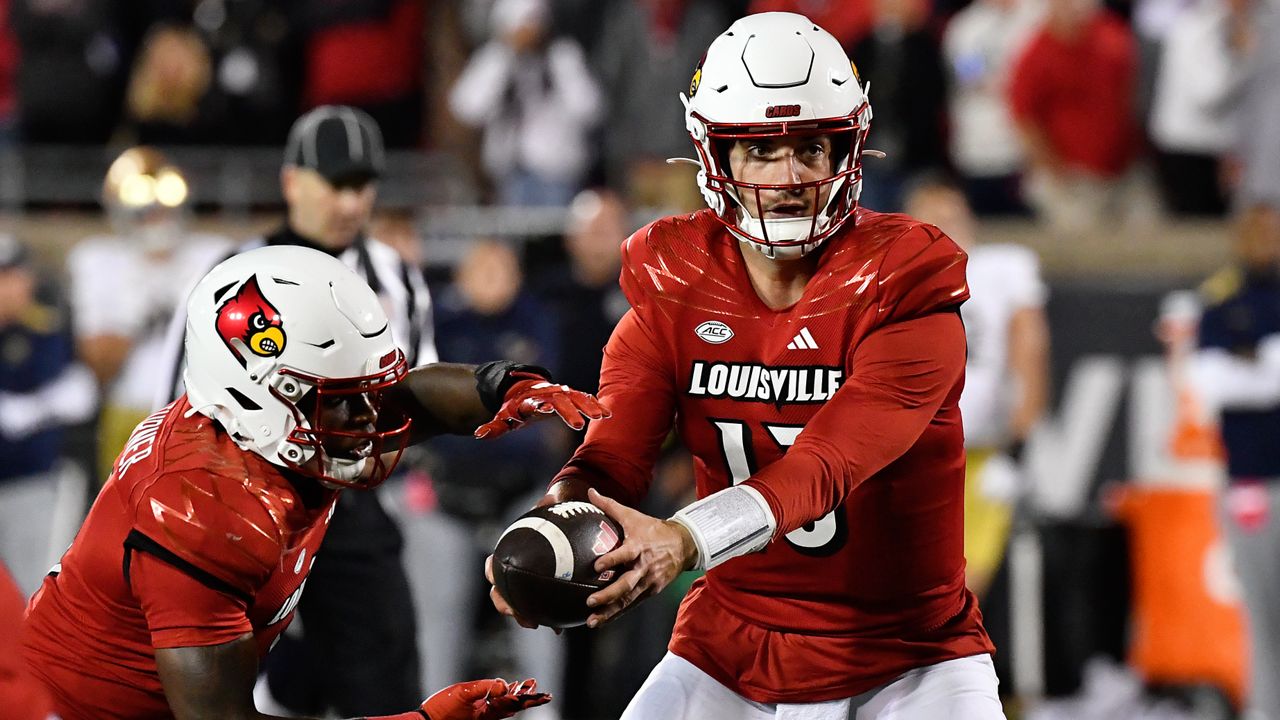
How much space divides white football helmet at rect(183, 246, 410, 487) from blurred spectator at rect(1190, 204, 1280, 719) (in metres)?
4.61

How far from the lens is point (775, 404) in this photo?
3.36 meters

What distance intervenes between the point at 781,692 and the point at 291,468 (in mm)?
1039

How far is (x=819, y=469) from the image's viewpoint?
3057 millimetres

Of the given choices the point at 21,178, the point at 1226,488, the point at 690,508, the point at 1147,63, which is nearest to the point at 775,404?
the point at 690,508

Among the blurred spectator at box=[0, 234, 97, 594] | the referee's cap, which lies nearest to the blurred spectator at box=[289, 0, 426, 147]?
the blurred spectator at box=[0, 234, 97, 594]

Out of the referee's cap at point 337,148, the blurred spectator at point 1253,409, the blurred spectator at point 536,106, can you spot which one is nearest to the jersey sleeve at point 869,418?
the referee's cap at point 337,148

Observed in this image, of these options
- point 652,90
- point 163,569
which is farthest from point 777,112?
point 652,90

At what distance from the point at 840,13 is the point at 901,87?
2.11ft

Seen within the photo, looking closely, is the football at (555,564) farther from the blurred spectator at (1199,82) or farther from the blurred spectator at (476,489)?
the blurred spectator at (1199,82)

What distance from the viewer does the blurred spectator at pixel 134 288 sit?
7801 millimetres

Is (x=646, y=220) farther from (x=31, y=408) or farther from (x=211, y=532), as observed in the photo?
(x=211, y=532)

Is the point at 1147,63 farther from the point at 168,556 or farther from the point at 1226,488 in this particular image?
the point at 168,556

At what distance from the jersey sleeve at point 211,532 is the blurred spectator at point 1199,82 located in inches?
247

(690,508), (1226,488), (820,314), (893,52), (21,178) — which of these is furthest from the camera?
(21,178)
